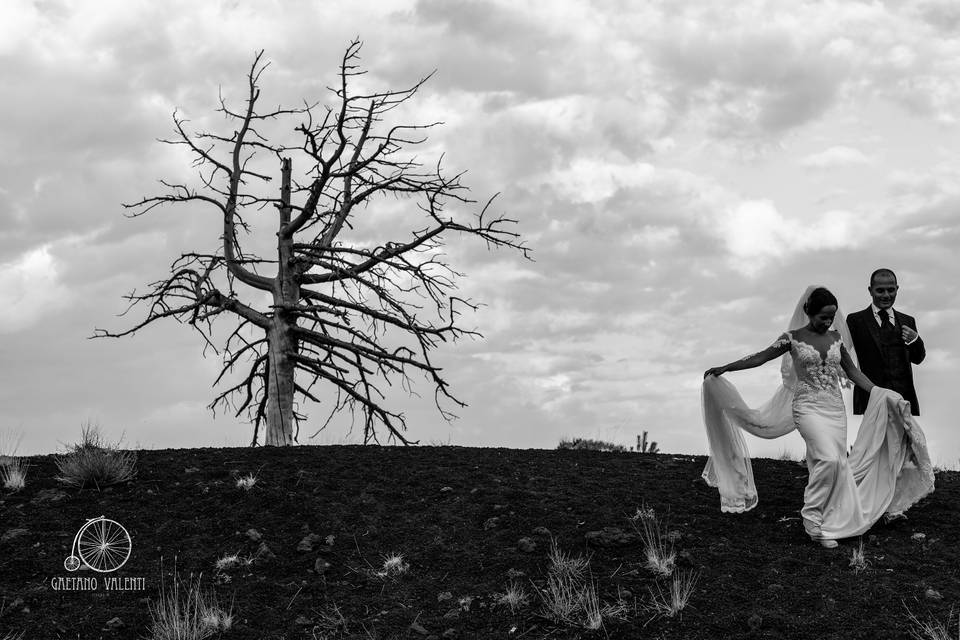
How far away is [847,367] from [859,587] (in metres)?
2.42

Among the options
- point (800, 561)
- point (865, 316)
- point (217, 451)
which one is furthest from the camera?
point (217, 451)

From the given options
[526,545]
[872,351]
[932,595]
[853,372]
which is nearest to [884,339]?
[872,351]

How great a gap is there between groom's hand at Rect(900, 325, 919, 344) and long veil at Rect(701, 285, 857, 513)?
4.51 ft

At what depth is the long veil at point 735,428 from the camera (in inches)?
434

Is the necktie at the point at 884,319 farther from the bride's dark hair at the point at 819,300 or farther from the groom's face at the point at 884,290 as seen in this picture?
the bride's dark hair at the point at 819,300

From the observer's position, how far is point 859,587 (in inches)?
351

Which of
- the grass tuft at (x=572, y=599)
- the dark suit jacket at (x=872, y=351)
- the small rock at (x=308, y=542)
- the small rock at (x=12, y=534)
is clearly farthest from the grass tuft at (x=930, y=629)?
the small rock at (x=12, y=534)

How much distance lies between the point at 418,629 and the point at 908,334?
6.22m

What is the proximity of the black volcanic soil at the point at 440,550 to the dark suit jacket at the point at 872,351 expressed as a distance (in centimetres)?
131

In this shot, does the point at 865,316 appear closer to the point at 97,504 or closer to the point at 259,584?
the point at 259,584

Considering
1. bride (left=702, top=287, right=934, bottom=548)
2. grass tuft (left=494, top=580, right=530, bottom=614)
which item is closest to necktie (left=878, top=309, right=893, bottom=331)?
bride (left=702, top=287, right=934, bottom=548)

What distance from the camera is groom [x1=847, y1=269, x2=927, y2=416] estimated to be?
36.3ft

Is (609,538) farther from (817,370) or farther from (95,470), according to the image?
(95,470)

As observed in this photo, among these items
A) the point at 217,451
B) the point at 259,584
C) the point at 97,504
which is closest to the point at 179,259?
the point at 217,451
